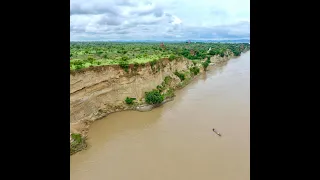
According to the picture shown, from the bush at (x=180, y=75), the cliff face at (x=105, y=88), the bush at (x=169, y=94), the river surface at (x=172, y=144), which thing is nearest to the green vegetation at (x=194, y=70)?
the bush at (x=180, y=75)

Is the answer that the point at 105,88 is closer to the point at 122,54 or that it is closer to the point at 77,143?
the point at 77,143

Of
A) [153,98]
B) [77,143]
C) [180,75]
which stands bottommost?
[77,143]

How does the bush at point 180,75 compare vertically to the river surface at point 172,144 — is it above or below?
above

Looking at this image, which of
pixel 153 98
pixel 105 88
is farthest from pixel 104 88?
pixel 153 98

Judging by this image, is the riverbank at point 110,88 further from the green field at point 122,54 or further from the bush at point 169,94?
the green field at point 122,54

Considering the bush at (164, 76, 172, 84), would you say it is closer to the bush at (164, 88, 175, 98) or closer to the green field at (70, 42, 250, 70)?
the bush at (164, 88, 175, 98)

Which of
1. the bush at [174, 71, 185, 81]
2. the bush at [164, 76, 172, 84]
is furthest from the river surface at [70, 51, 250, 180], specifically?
the bush at [174, 71, 185, 81]
